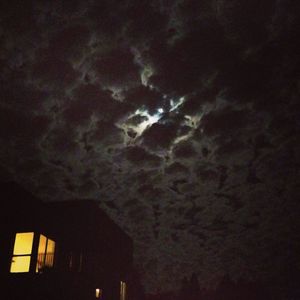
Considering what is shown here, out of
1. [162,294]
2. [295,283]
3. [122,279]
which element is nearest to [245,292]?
[295,283]

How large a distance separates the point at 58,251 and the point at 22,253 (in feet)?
11.1

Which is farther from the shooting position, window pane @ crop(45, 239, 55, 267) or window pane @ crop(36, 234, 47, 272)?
window pane @ crop(45, 239, 55, 267)

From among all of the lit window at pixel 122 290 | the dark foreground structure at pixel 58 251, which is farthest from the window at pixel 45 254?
the lit window at pixel 122 290

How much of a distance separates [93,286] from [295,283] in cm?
9538

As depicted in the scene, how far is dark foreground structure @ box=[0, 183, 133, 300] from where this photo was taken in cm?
2159

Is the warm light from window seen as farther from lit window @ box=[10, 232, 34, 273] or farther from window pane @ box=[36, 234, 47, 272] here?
lit window @ box=[10, 232, 34, 273]

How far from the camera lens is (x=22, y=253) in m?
22.2

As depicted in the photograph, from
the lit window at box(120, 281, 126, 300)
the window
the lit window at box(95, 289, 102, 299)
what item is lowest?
the lit window at box(95, 289, 102, 299)

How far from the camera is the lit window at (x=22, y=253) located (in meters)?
21.8

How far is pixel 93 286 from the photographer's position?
3012 centimetres

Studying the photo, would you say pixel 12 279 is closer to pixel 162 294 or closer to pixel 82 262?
pixel 82 262

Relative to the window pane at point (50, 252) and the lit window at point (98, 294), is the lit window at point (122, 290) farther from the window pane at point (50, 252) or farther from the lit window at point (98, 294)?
the window pane at point (50, 252)

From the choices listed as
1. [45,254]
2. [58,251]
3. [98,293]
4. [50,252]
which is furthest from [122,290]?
[45,254]

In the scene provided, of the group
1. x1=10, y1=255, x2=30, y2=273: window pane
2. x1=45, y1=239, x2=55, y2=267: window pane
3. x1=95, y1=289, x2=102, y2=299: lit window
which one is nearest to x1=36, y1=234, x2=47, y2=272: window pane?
x1=45, y1=239, x2=55, y2=267: window pane
